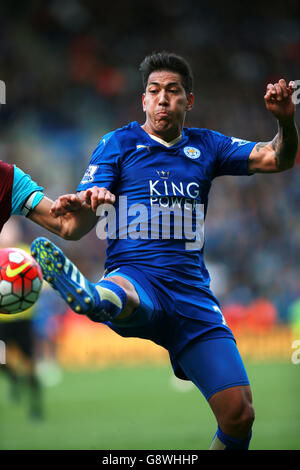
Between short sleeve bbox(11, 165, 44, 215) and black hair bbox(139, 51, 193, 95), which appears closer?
short sleeve bbox(11, 165, 44, 215)

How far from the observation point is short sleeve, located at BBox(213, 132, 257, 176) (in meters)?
4.37

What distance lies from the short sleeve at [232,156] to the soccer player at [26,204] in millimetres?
1068

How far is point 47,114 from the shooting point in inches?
730

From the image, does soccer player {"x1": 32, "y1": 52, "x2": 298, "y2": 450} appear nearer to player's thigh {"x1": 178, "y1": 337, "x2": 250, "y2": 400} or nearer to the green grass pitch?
player's thigh {"x1": 178, "y1": 337, "x2": 250, "y2": 400}

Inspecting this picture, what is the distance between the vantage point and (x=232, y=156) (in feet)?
14.4

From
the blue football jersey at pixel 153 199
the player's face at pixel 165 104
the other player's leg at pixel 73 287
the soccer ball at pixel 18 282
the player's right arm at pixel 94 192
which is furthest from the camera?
the player's face at pixel 165 104

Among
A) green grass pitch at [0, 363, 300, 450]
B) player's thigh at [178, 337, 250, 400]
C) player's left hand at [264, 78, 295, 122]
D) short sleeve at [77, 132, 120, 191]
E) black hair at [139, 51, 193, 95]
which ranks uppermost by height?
black hair at [139, 51, 193, 95]

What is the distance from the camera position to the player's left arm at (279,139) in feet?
13.2

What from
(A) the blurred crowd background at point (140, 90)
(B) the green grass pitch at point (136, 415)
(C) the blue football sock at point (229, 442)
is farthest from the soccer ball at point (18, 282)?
(A) the blurred crowd background at point (140, 90)

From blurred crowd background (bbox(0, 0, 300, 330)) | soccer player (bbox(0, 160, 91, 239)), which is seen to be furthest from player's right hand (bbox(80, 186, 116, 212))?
blurred crowd background (bbox(0, 0, 300, 330))

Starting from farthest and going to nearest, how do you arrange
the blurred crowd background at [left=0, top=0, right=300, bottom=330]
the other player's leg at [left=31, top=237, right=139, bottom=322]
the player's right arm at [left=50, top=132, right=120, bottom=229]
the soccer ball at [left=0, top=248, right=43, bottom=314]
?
the blurred crowd background at [left=0, top=0, right=300, bottom=330] → the player's right arm at [left=50, top=132, right=120, bottom=229] → the soccer ball at [left=0, top=248, right=43, bottom=314] → the other player's leg at [left=31, top=237, right=139, bottom=322]

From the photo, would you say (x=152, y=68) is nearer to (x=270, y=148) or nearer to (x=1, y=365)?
(x=270, y=148)

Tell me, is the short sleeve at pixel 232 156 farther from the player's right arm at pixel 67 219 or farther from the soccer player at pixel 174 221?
the player's right arm at pixel 67 219

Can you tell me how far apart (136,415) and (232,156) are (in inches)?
173
